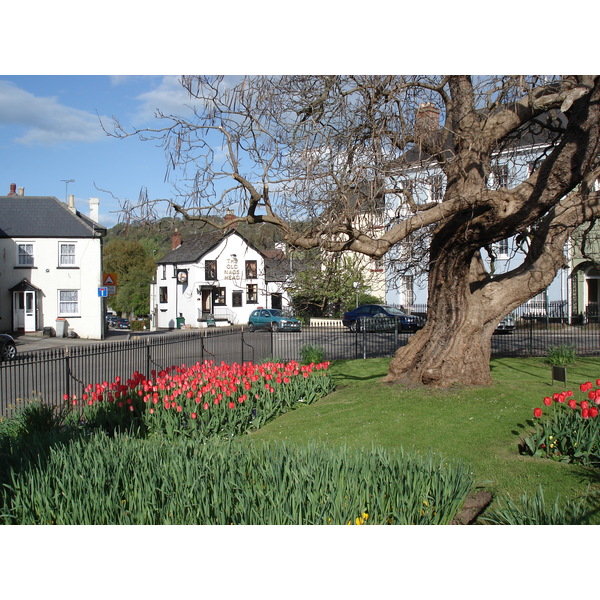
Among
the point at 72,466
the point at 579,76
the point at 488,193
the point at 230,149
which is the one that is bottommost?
the point at 72,466

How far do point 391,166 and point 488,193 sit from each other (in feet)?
5.24

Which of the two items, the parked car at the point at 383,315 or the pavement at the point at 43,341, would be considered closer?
the pavement at the point at 43,341

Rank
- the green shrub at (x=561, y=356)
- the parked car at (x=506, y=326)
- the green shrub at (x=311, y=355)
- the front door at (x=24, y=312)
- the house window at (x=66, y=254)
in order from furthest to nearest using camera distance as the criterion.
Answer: the house window at (x=66, y=254) < the front door at (x=24, y=312) < the parked car at (x=506, y=326) < the green shrub at (x=311, y=355) < the green shrub at (x=561, y=356)

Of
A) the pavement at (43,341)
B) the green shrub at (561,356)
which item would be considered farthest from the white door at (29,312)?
the green shrub at (561,356)

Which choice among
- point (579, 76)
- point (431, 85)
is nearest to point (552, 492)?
point (579, 76)

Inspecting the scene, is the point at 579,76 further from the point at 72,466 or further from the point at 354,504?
the point at 72,466

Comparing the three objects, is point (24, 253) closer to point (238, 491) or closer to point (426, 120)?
point (426, 120)

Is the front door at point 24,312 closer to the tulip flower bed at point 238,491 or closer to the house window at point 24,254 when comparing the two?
the house window at point 24,254

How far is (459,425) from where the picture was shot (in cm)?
861

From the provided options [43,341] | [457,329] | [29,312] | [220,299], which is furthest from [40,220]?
[457,329]

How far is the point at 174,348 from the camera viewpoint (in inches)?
705

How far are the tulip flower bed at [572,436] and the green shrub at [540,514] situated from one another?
1.51m

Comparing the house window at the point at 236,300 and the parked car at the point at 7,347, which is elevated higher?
the house window at the point at 236,300

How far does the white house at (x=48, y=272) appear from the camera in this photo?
3525 centimetres
